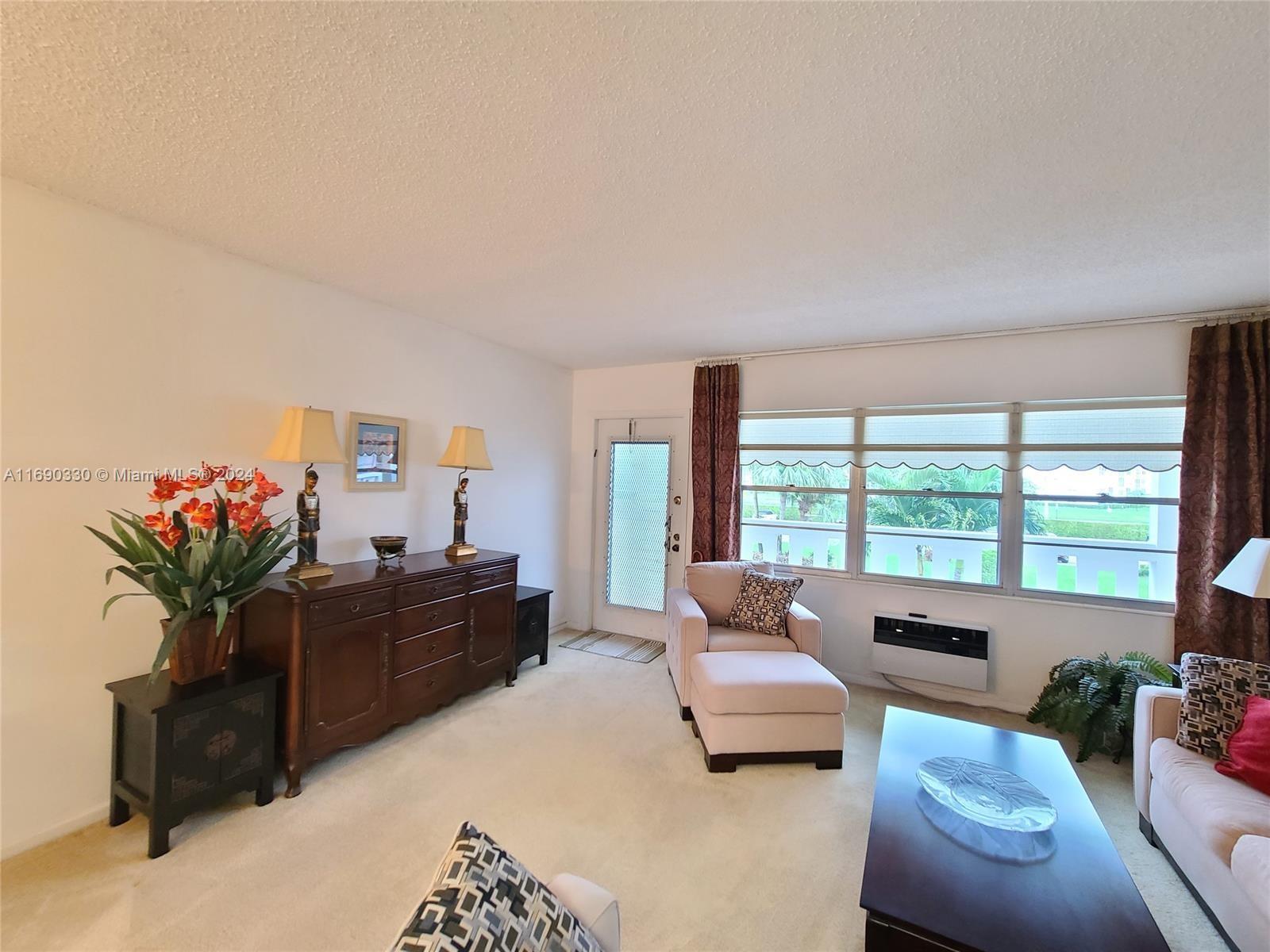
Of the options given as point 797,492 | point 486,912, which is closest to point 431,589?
point 486,912

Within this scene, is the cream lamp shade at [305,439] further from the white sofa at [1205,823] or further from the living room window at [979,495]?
the white sofa at [1205,823]

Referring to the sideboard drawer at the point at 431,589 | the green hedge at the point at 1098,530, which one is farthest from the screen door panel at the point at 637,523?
the green hedge at the point at 1098,530

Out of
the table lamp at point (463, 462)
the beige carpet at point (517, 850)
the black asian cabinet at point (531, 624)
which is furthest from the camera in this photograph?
the black asian cabinet at point (531, 624)

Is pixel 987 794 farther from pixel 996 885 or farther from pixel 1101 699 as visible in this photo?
pixel 1101 699

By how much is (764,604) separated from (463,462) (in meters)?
2.18

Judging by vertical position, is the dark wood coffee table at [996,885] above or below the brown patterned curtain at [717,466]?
below

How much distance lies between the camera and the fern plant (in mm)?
2707

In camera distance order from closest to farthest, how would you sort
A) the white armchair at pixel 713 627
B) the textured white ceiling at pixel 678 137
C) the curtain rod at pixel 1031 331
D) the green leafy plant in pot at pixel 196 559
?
the textured white ceiling at pixel 678 137, the green leafy plant in pot at pixel 196 559, the curtain rod at pixel 1031 331, the white armchair at pixel 713 627

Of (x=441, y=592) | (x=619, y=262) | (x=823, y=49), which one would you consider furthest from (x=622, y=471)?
(x=823, y=49)

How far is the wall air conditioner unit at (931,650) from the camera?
3.40 metres

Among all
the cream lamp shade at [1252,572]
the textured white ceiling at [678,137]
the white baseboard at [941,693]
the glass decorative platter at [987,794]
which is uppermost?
the textured white ceiling at [678,137]

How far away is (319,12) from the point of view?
1.17 metres

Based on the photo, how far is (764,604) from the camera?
10.8ft

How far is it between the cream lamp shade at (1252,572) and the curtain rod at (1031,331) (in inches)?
56.3
